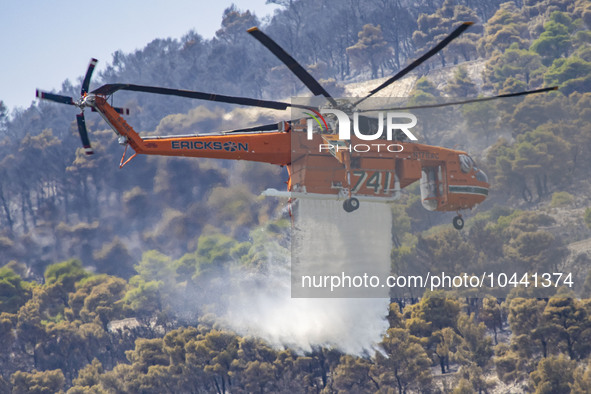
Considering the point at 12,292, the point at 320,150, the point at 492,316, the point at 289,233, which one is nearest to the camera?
the point at 320,150

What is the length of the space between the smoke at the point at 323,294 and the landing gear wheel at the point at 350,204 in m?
6.28

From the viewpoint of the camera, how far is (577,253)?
91.1m

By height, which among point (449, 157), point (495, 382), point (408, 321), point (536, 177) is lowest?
point (495, 382)

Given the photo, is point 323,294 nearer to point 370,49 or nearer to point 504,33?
point 504,33

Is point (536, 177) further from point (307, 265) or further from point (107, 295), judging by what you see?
point (307, 265)

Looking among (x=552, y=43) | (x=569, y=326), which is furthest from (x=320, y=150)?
(x=552, y=43)

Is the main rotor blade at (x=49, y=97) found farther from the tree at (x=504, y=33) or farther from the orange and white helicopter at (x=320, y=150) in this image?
the tree at (x=504, y=33)

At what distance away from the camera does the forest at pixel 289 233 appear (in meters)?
69.2

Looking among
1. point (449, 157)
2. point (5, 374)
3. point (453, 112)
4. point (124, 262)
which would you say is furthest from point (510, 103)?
point (449, 157)

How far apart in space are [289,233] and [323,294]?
32732 millimetres

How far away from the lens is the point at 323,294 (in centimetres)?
6066

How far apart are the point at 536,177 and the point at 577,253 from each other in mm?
17047

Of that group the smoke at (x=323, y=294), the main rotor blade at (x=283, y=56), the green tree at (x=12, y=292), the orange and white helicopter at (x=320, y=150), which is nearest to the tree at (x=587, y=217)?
the smoke at (x=323, y=294)

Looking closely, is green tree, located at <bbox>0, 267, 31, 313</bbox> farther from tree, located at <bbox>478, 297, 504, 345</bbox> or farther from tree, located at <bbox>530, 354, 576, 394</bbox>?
tree, located at <bbox>530, 354, 576, 394</bbox>
